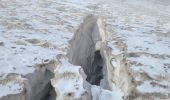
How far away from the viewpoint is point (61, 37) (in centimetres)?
388

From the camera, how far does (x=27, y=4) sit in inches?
234

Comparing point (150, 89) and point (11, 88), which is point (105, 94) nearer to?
point (150, 89)

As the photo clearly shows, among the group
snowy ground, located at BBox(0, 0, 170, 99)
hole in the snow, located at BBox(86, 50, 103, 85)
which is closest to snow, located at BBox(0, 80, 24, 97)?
snowy ground, located at BBox(0, 0, 170, 99)

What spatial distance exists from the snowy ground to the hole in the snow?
59cm

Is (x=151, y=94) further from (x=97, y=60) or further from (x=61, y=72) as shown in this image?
(x=97, y=60)

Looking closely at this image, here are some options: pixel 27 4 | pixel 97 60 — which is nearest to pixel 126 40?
pixel 97 60

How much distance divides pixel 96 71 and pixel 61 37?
1.13 m

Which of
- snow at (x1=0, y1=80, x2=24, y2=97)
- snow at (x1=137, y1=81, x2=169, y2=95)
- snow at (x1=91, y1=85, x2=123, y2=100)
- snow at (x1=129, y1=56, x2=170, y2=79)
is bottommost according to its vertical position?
snow at (x1=91, y1=85, x2=123, y2=100)

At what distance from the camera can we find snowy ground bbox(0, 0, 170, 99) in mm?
2906

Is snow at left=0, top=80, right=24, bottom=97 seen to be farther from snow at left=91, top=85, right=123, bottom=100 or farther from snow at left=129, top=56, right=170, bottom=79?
snow at left=129, top=56, right=170, bottom=79

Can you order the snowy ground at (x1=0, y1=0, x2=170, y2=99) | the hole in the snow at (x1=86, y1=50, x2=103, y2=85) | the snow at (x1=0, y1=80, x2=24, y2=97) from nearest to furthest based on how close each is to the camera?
the snow at (x1=0, y1=80, x2=24, y2=97)
the snowy ground at (x1=0, y1=0, x2=170, y2=99)
the hole in the snow at (x1=86, y1=50, x2=103, y2=85)

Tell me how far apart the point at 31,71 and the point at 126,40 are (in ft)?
5.49

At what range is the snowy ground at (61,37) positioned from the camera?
2.91 m

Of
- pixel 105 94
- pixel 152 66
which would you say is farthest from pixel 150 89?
pixel 152 66
